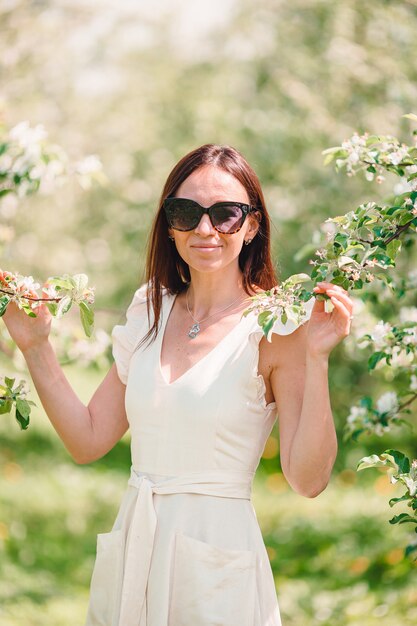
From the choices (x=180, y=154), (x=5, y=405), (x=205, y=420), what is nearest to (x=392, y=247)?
(x=205, y=420)

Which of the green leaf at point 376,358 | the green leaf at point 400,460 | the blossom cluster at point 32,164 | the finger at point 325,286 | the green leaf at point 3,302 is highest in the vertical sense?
the finger at point 325,286

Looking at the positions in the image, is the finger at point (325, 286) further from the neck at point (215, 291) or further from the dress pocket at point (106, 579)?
the dress pocket at point (106, 579)

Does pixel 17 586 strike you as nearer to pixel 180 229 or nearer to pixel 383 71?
pixel 180 229

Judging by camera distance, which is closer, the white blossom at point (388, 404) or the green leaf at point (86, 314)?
the green leaf at point (86, 314)

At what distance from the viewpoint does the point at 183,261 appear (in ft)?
8.59

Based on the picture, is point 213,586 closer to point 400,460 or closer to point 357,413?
point 400,460

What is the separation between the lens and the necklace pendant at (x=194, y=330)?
241cm

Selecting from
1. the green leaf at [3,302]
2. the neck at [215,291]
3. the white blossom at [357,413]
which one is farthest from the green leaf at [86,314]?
the white blossom at [357,413]

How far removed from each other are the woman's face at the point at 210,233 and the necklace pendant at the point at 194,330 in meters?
0.17

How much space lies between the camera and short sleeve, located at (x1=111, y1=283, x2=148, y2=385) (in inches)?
98.3

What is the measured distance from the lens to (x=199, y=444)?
87.9 inches

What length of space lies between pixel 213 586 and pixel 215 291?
780 millimetres

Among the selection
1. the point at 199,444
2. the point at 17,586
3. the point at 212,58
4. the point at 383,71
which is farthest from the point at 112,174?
the point at 199,444

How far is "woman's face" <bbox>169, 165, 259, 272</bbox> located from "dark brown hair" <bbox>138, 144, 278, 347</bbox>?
28 mm
